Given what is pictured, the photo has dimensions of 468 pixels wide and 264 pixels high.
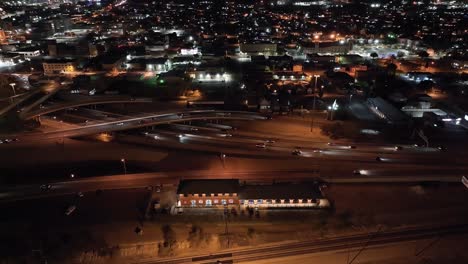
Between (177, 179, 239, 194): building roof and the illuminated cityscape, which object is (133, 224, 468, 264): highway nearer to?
the illuminated cityscape

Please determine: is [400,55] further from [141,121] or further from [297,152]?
[141,121]

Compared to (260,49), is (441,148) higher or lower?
lower

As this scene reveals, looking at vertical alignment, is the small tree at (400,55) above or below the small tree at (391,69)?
above

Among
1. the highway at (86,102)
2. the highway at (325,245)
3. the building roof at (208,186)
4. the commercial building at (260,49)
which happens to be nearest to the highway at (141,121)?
the highway at (86,102)

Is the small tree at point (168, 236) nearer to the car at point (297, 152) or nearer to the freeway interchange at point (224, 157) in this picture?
the freeway interchange at point (224, 157)

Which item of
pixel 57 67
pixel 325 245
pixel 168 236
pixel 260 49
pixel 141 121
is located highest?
pixel 260 49

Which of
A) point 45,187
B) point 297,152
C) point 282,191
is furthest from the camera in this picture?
point 297,152

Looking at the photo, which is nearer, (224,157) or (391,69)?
(224,157)

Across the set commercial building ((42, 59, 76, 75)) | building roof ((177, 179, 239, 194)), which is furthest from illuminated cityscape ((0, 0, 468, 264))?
commercial building ((42, 59, 76, 75))

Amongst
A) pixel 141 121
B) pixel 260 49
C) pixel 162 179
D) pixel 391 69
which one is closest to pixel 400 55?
pixel 391 69
